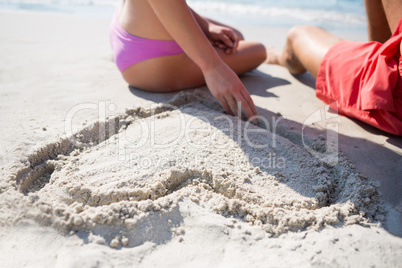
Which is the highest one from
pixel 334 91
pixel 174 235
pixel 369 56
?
pixel 369 56

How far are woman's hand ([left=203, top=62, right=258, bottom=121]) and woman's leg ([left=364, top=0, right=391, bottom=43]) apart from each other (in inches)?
44.0

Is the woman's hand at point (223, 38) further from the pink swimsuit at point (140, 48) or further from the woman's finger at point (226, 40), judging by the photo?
the pink swimsuit at point (140, 48)

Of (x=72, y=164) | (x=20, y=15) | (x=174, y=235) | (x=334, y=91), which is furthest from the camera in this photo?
(x=20, y=15)

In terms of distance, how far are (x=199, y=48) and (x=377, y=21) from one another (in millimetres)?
1318

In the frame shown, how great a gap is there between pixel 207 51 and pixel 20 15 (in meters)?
3.91

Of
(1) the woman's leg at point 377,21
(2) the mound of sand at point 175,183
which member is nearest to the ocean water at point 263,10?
(1) the woman's leg at point 377,21

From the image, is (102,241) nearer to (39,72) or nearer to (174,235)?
(174,235)

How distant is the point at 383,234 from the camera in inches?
42.2

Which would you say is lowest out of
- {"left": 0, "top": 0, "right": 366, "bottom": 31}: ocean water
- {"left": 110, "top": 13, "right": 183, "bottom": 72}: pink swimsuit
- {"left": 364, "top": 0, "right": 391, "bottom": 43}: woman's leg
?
{"left": 0, "top": 0, "right": 366, "bottom": 31}: ocean water

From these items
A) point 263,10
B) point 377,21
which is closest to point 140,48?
point 377,21

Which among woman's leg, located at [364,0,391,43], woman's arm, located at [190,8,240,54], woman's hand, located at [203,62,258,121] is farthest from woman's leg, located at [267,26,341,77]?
woman's hand, located at [203,62,258,121]

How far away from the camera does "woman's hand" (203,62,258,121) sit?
1.62 meters

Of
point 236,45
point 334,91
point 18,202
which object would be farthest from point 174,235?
point 236,45

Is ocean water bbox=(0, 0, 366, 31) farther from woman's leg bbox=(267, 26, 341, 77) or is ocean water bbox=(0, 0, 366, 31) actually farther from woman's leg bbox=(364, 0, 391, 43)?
woman's leg bbox=(364, 0, 391, 43)
